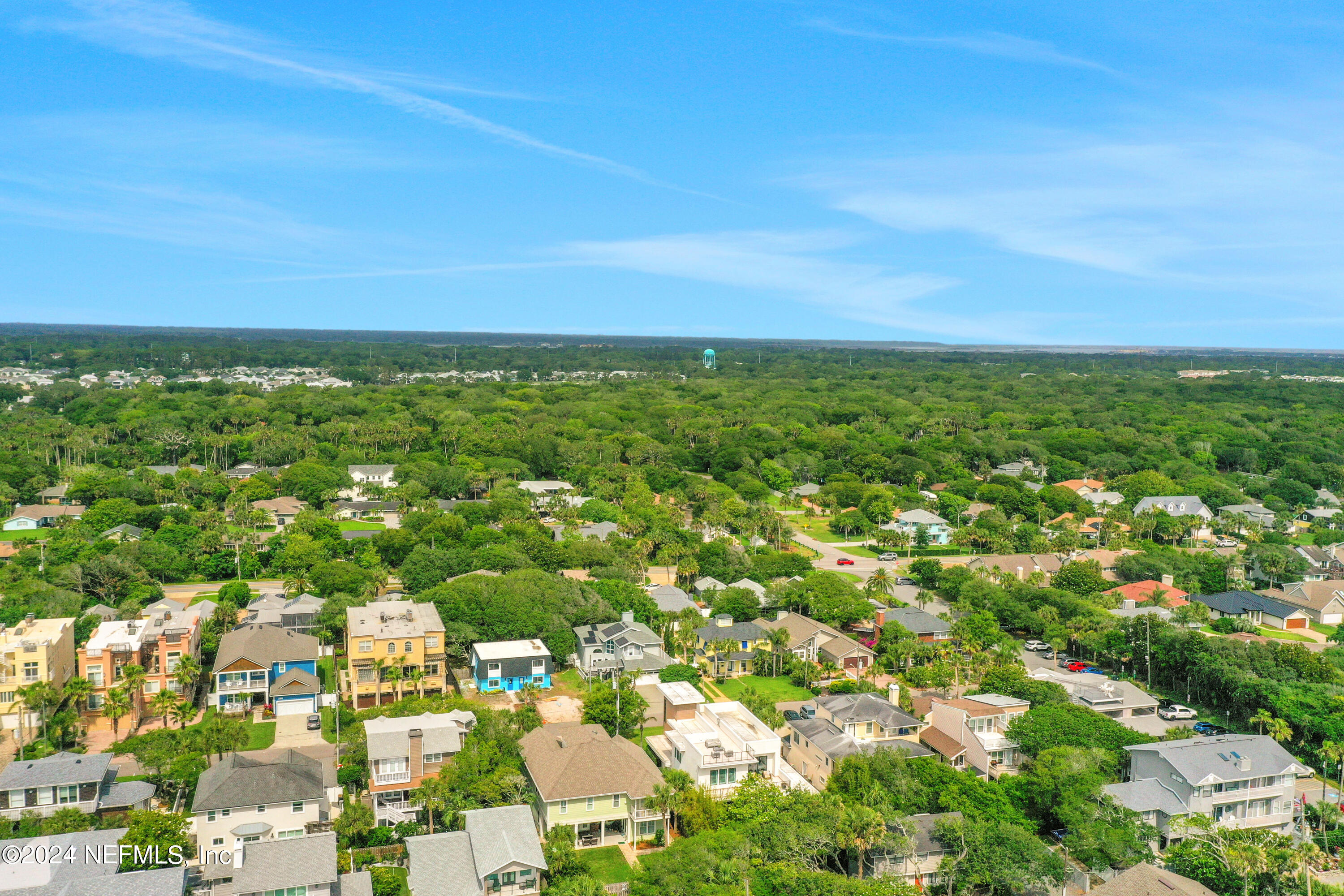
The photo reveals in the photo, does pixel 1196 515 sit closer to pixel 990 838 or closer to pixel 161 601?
pixel 990 838

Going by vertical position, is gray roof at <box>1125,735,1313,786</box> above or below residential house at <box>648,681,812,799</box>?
above

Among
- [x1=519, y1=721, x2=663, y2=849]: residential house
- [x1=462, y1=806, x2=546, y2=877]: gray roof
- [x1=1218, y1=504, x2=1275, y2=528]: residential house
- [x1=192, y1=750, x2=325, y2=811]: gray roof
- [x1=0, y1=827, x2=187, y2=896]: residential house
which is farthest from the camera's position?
[x1=1218, y1=504, x2=1275, y2=528]: residential house

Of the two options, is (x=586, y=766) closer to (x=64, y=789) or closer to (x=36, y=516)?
(x=64, y=789)

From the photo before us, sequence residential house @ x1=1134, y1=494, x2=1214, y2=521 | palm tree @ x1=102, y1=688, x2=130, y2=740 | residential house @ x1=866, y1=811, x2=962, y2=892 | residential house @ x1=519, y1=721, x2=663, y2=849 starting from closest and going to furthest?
residential house @ x1=866, y1=811, x2=962, y2=892 < residential house @ x1=519, y1=721, x2=663, y2=849 < palm tree @ x1=102, y1=688, x2=130, y2=740 < residential house @ x1=1134, y1=494, x2=1214, y2=521

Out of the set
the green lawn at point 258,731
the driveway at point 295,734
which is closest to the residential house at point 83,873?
the driveway at point 295,734

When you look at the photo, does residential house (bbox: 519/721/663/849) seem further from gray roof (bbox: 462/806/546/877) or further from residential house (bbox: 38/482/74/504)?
residential house (bbox: 38/482/74/504)

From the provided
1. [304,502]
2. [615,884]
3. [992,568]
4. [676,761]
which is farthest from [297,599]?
[992,568]

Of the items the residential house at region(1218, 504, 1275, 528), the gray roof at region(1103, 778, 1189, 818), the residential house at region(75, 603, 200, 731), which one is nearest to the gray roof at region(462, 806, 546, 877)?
the residential house at region(75, 603, 200, 731)
